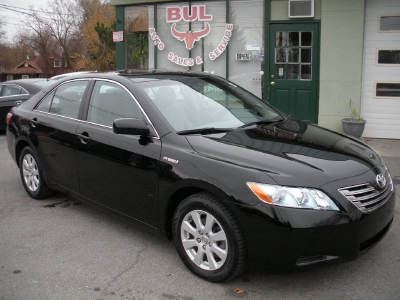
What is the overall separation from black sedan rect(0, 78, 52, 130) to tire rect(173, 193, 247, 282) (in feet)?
29.3

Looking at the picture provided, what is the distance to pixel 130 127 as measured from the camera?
3.80m

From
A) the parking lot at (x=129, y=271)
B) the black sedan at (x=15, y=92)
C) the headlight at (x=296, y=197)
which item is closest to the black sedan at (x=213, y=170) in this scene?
the headlight at (x=296, y=197)

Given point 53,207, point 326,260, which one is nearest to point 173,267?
point 326,260

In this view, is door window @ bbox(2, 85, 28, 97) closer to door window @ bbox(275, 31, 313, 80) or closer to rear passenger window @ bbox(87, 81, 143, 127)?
door window @ bbox(275, 31, 313, 80)

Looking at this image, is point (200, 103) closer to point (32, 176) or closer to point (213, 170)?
point (213, 170)

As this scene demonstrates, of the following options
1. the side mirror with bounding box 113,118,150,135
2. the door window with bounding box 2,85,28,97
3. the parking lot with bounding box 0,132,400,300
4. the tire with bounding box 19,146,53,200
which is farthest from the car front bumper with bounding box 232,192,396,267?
the door window with bounding box 2,85,28,97

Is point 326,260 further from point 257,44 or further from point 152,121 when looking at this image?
point 257,44

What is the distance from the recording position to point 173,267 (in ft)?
12.4

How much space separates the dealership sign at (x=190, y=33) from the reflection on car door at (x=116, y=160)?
6169 mm

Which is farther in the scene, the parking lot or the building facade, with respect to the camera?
the building facade

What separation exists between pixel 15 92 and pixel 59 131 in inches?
300

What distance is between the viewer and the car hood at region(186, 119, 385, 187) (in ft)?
10.5

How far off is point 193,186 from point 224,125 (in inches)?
32.9

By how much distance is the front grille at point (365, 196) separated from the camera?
10.4ft
